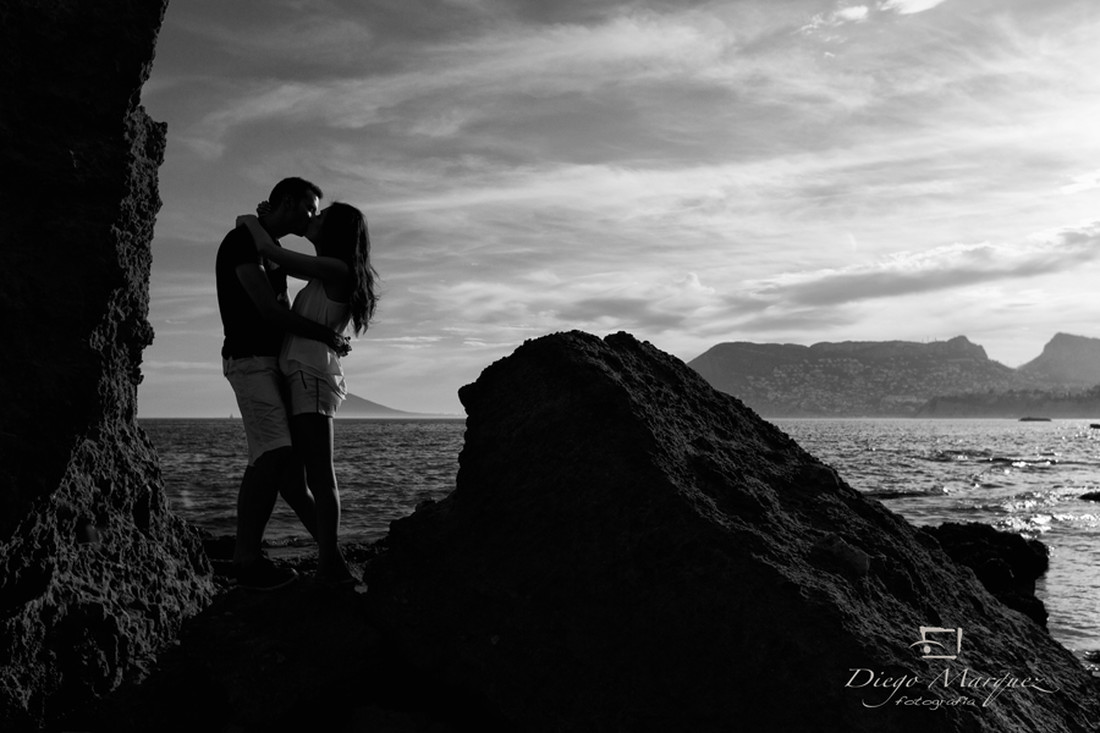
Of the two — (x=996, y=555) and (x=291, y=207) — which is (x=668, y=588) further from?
(x=996, y=555)

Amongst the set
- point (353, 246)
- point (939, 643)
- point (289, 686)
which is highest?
point (353, 246)

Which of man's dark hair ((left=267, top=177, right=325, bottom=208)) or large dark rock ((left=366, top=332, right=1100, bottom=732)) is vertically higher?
man's dark hair ((left=267, top=177, right=325, bottom=208))

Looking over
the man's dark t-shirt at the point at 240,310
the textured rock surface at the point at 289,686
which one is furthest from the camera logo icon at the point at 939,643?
the man's dark t-shirt at the point at 240,310

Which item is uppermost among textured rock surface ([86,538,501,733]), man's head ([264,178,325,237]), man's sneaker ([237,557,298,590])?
man's head ([264,178,325,237])

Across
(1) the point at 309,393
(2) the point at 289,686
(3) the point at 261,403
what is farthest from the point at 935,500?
(2) the point at 289,686

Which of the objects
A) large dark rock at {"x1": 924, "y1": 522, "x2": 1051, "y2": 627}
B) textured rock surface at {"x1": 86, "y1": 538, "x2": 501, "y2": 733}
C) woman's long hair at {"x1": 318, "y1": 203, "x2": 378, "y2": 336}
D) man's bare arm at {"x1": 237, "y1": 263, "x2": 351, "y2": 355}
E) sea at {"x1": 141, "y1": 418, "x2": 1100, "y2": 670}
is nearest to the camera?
textured rock surface at {"x1": 86, "y1": 538, "x2": 501, "y2": 733}

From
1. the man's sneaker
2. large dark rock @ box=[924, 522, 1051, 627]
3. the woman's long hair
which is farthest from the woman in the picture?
large dark rock @ box=[924, 522, 1051, 627]

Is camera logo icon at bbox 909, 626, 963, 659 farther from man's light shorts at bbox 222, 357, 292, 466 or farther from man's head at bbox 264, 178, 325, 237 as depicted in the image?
man's head at bbox 264, 178, 325, 237

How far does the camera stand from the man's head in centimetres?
442

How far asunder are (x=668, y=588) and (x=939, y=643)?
45.9 inches

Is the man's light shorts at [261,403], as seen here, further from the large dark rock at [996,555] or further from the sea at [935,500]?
the large dark rock at [996,555]

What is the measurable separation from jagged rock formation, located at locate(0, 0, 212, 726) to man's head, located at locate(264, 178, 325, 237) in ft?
2.24

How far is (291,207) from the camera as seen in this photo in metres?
4.42

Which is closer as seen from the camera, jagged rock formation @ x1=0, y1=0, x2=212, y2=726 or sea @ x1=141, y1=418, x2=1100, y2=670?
jagged rock formation @ x1=0, y1=0, x2=212, y2=726
